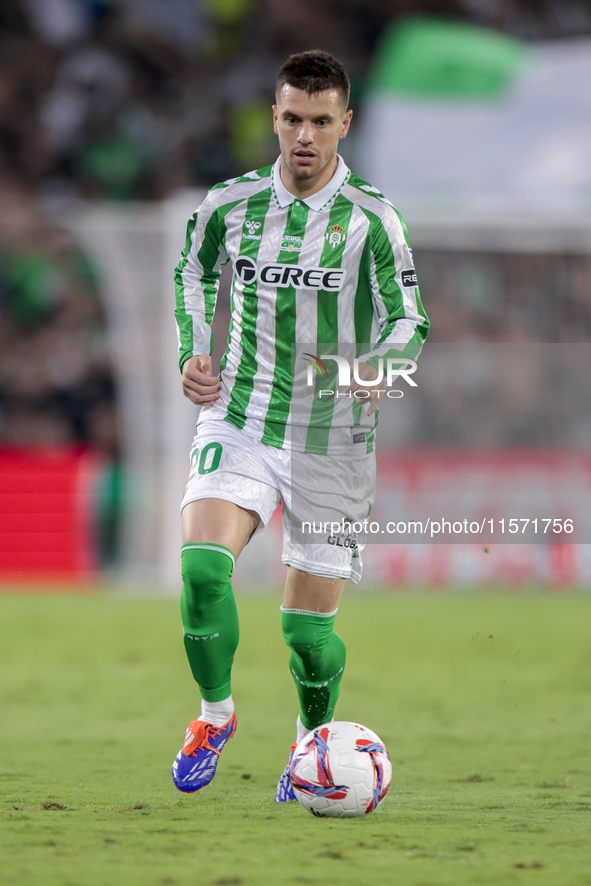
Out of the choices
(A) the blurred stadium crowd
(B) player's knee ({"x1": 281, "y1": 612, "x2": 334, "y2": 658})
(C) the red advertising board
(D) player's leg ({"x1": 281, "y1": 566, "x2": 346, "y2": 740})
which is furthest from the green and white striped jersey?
(A) the blurred stadium crowd

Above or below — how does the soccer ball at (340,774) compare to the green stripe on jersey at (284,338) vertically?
below

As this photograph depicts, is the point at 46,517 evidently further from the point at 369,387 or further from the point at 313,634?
the point at 369,387

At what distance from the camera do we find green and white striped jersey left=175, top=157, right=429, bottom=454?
3756mm

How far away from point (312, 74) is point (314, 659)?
1.83 m

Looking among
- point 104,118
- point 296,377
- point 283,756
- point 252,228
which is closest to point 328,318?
point 296,377

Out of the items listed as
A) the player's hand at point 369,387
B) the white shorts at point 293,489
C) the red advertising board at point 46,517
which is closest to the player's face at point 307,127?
the player's hand at point 369,387

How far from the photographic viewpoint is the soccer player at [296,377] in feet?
11.9

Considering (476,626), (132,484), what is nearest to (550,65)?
(132,484)

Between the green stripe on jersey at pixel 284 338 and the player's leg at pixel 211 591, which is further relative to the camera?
the green stripe on jersey at pixel 284 338

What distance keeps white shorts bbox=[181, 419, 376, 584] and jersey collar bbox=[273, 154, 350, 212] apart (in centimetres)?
75

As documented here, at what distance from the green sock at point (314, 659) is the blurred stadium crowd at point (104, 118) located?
12.7 metres

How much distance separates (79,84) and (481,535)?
55.5 ft

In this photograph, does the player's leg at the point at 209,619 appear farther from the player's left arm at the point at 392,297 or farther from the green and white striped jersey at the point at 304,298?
the player's left arm at the point at 392,297

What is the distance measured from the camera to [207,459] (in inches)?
147
